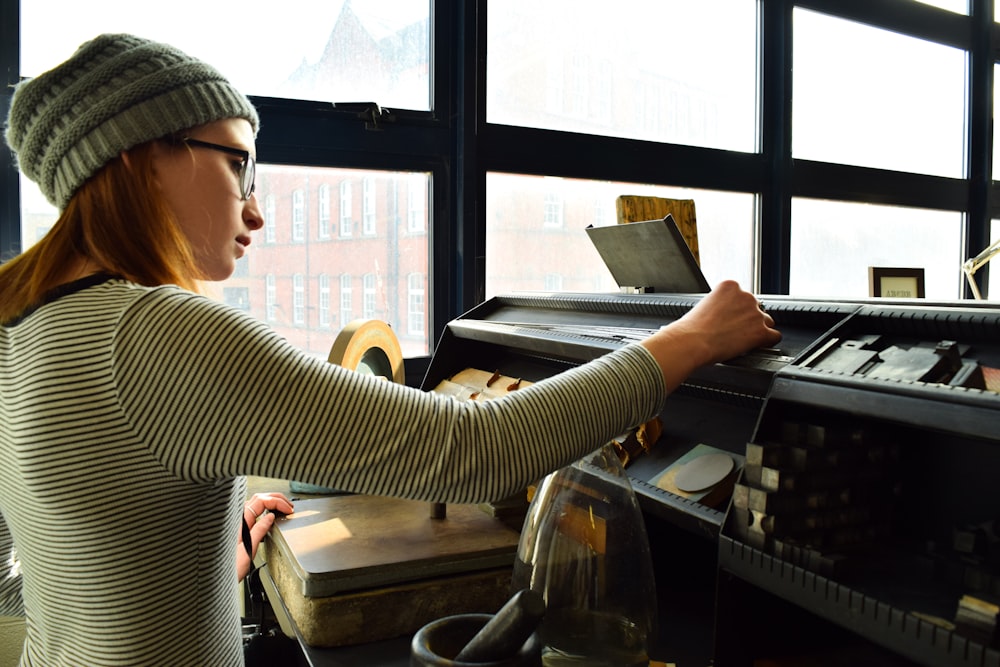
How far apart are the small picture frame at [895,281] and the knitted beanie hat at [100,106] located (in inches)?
101

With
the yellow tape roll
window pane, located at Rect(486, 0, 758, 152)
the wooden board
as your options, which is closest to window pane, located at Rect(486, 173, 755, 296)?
window pane, located at Rect(486, 0, 758, 152)

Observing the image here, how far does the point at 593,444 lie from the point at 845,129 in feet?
10.4

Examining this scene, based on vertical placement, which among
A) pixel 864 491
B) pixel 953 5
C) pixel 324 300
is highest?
pixel 953 5

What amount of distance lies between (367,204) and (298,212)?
216mm

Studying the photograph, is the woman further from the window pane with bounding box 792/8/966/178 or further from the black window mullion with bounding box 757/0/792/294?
the window pane with bounding box 792/8/966/178

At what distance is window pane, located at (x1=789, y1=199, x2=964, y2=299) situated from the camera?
10.9 ft

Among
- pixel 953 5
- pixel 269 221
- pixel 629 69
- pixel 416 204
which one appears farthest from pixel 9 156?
pixel 953 5

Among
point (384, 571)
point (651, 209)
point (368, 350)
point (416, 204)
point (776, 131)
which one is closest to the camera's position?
point (384, 571)

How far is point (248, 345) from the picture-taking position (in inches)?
28.5

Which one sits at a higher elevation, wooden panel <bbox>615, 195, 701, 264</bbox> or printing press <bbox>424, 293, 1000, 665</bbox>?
wooden panel <bbox>615, 195, 701, 264</bbox>

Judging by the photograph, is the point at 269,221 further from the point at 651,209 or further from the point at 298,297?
the point at 651,209

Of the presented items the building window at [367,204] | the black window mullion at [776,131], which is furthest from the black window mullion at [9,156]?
the black window mullion at [776,131]

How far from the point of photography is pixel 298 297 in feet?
A: 7.61

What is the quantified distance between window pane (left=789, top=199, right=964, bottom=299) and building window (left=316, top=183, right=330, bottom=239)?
6.66ft
